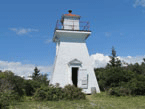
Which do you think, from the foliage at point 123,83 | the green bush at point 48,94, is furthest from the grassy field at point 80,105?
the foliage at point 123,83

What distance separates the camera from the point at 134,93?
14.6 m

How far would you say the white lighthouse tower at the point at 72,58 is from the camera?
16.5 m

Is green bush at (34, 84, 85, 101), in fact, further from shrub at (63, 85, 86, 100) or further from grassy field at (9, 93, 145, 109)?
grassy field at (9, 93, 145, 109)

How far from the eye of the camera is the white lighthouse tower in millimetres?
16453

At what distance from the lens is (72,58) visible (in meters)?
17.0

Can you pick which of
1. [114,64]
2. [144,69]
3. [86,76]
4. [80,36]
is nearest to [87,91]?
[86,76]

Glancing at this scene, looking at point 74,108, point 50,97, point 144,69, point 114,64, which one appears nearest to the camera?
point 74,108

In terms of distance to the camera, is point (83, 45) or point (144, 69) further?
point (144, 69)

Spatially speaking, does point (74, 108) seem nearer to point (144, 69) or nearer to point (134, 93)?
point (134, 93)

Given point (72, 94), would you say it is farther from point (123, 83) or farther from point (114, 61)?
point (114, 61)

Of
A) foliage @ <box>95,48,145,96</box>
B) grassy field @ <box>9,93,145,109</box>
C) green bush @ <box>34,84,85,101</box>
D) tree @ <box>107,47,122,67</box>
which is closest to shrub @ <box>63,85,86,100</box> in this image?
green bush @ <box>34,84,85,101</box>

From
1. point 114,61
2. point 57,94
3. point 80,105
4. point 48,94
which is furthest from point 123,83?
point 114,61

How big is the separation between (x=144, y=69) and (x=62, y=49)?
44.0 feet

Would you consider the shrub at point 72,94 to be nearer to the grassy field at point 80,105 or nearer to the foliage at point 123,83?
the grassy field at point 80,105
